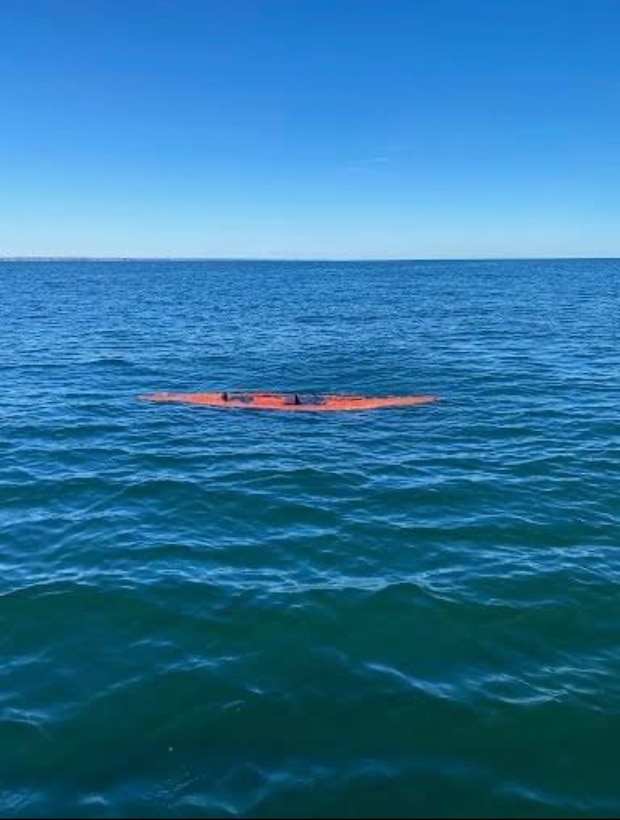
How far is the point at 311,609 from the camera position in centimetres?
1580

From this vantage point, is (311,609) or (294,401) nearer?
(311,609)

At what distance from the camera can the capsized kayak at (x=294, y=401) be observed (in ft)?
106

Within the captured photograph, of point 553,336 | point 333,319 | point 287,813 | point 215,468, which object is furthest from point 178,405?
point 333,319

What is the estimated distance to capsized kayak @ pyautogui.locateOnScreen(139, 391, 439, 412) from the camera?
3244 centimetres

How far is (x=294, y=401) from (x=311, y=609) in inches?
694

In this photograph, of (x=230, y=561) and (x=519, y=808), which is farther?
(x=230, y=561)

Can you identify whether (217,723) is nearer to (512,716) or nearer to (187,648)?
(187,648)

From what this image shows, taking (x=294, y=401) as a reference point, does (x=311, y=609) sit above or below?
below

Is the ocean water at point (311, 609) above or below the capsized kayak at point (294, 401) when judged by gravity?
below

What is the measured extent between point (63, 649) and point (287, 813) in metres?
6.30

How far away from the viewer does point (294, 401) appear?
107 ft

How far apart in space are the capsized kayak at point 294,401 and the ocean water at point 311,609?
1151 mm

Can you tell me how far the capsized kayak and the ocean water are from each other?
1151mm

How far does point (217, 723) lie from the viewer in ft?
40.1
